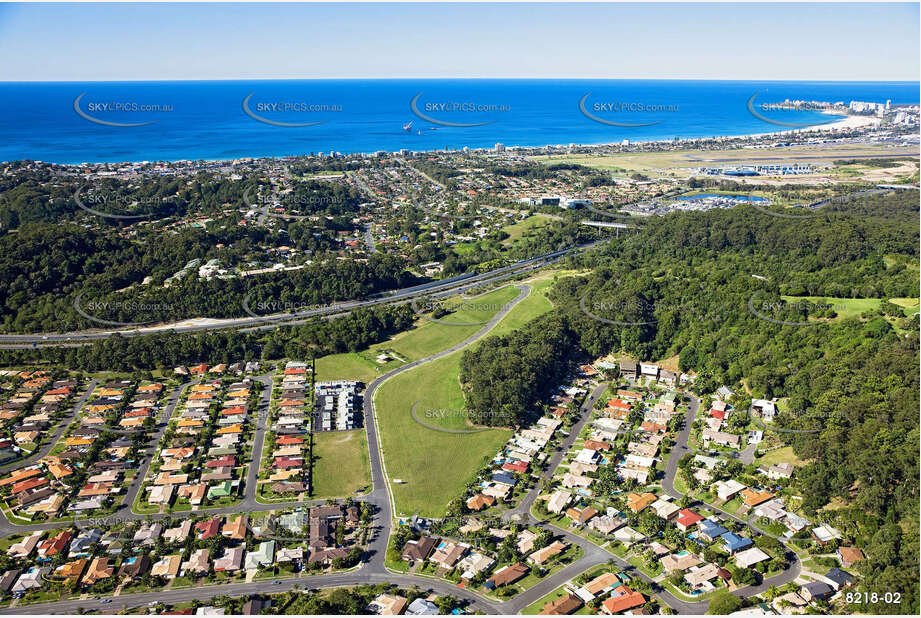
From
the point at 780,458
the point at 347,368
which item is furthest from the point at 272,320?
the point at 780,458

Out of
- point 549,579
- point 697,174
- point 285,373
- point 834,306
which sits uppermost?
point 697,174

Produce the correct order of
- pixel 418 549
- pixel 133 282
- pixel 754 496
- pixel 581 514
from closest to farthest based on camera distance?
1. pixel 418 549
2. pixel 581 514
3. pixel 754 496
4. pixel 133 282

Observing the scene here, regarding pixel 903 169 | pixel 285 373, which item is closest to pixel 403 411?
pixel 285 373

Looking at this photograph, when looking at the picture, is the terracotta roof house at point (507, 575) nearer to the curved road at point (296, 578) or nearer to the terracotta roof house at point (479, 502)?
the curved road at point (296, 578)

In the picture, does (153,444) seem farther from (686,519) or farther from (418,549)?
(686,519)

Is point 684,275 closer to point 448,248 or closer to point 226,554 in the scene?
point 448,248

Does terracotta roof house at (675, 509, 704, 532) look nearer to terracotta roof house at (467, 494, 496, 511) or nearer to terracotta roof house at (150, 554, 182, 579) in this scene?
terracotta roof house at (467, 494, 496, 511)

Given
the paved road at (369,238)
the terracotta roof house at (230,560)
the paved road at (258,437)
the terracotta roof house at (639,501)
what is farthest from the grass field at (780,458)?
the paved road at (369,238)
